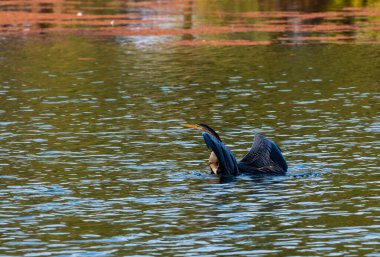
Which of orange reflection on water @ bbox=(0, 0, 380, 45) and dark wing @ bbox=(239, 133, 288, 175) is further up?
dark wing @ bbox=(239, 133, 288, 175)

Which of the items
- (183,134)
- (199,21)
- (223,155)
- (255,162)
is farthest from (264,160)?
(199,21)

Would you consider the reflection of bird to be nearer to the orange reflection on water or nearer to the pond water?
the pond water

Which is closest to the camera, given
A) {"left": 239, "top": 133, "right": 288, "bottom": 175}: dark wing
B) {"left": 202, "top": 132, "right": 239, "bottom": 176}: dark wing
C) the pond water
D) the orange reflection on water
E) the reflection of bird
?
the pond water

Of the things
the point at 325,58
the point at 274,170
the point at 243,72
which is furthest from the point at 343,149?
the point at 325,58

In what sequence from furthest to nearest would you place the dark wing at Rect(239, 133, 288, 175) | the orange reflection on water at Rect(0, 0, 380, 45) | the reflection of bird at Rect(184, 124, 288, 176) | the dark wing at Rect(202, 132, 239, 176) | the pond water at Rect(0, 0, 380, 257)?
the orange reflection on water at Rect(0, 0, 380, 45) → the dark wing at Rect(239, 133, 288, 175) → the reflection of bird at Rect(184, 124, 288, 176) → the dark wing at Rect(202, 132, 239, 176) → the pond water at Rect(0, 0, 380, 257)

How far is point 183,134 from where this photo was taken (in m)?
28.0

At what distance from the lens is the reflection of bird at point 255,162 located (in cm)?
2147

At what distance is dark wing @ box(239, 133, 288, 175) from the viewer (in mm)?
22078

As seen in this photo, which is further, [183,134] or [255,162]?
[183,134]

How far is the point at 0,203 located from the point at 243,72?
2156cm

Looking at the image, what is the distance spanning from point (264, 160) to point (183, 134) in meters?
5.98

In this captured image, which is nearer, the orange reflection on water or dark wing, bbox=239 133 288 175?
dark wing, bbox=239 133 288 175

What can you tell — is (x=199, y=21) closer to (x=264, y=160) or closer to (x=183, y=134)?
(x=183, y=134)

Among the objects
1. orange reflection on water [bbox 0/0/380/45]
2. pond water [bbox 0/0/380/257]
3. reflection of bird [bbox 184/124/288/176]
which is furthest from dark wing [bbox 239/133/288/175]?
orange reflection on water [bbox 0/0/380/45]
